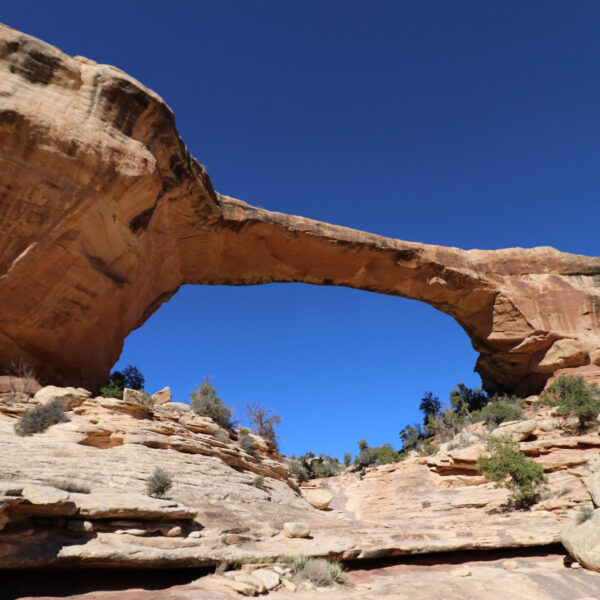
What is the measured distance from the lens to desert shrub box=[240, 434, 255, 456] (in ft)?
44.3

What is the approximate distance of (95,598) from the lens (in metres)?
4.26

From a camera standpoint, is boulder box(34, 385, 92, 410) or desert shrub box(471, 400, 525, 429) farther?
desert shrub box(471, 400, 525, 429)

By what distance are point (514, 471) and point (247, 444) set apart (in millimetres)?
8029

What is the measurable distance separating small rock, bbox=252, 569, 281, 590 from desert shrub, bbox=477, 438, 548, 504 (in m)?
9.16

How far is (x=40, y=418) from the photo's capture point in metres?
8.80

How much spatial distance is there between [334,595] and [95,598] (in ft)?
8.77

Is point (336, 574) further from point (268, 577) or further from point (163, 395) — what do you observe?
point (163, 395)

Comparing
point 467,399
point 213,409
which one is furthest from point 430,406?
point 213,409

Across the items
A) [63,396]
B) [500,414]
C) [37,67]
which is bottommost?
[63,396]

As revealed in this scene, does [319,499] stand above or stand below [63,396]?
below

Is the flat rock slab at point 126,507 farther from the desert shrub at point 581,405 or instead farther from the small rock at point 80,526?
the desert shrub at point 581,405

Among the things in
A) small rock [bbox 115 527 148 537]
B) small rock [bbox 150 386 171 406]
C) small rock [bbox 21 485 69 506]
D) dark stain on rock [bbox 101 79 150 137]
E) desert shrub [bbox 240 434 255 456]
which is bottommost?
small rock [bbox 115 527 148 537]

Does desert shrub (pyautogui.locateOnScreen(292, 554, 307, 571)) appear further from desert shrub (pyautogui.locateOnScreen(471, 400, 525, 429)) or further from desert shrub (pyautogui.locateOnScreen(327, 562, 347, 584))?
desert shrub (pyautogui.locateOnScreen(471, 400, 525, 429))

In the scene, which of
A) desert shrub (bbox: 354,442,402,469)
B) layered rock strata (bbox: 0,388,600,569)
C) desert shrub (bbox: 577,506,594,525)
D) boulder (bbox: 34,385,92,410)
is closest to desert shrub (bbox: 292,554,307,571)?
layered rock strata (bbox: 0,388,600,569)
